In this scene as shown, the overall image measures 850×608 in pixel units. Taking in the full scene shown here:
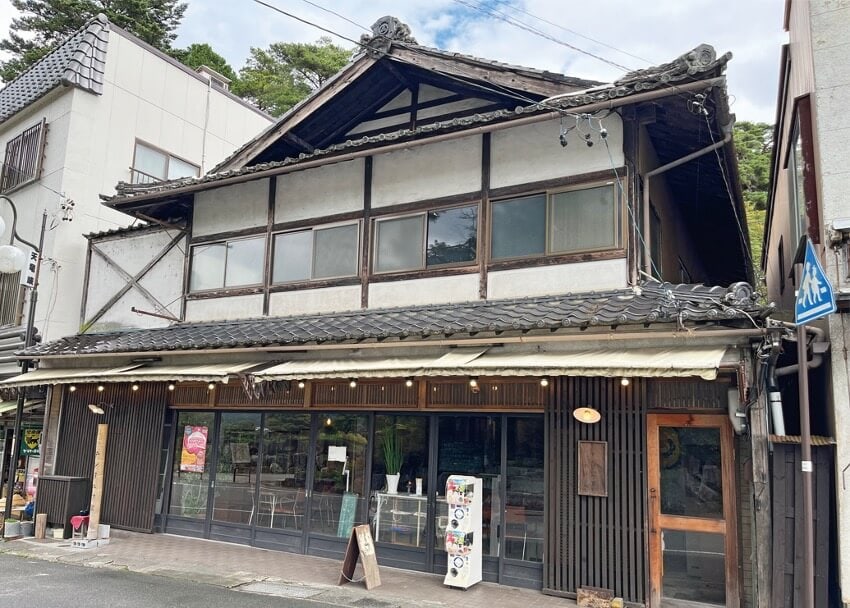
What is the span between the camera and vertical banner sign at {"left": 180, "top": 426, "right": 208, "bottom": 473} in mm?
11977

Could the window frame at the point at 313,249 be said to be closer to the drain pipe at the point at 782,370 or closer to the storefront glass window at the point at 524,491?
the storefront glass window at the point at 524,491

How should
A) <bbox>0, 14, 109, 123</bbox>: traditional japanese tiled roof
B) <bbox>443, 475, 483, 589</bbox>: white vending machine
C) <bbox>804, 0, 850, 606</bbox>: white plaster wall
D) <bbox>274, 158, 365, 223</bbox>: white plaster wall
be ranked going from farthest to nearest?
<bbox>0, 14, 109, 123</bbox>: traditional japanese tiled roof
<bbox>274, 158, 365, 223</bbox>: white plaster wall
<bbox>443, 475, 483, 589</bbox>: white vending machine
<bbox>804, 0, 850, 606</bbox>: white plaster wall

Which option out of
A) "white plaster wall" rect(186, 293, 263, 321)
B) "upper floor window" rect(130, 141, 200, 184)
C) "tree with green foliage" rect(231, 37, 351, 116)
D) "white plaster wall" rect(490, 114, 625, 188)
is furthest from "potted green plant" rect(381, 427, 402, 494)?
"tree with green foliage" rect(231, 37, 351, 116)

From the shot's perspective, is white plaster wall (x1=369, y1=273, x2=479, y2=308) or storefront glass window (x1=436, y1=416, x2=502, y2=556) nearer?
storefront glass window (x1=436, y1=416, x2=502, y2=556)

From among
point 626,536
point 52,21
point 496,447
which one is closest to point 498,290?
point 496,447

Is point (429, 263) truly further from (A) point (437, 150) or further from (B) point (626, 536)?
(B) point (626, 536)

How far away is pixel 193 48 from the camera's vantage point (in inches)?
1230

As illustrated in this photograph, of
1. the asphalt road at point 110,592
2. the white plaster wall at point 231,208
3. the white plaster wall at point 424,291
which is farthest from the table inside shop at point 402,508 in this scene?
the white plaster wall at point 231,208

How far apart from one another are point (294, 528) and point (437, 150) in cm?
661

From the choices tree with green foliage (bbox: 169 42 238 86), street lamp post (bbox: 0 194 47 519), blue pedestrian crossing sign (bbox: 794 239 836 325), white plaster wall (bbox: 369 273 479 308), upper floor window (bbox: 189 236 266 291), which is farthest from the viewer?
tree with green foliage (bbox: 169 42 238 86)

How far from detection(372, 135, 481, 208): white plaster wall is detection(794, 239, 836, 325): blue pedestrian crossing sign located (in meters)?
5.26

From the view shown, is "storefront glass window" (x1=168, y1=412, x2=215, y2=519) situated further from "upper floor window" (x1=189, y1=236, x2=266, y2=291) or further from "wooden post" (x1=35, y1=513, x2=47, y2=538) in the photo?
"upper floor window" (x1=189, y1=236, x2=266, y2=291)

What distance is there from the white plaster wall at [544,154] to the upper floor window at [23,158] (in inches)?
482

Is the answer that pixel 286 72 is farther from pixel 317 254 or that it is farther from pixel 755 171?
pixel 317 254
